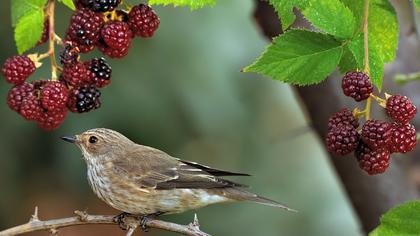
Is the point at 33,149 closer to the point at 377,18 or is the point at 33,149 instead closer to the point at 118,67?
the point at 118,67

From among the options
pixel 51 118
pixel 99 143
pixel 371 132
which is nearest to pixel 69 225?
pixel 51 118

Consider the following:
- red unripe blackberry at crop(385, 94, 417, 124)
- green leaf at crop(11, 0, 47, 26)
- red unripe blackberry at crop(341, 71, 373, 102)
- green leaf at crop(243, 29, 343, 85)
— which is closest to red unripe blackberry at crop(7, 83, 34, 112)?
green leaf at crop(11, 0, 47, 26)

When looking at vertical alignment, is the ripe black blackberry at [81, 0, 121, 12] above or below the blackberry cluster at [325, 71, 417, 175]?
above

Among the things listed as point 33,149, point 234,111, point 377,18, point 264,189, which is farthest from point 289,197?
point 377,18

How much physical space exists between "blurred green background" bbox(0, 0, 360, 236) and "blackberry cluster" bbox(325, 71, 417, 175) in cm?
258

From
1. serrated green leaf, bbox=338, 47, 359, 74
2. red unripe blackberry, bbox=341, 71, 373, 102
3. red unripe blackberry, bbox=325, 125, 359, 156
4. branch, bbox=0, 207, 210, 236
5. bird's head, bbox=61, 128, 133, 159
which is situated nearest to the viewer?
red unripe blackberry, bbox=341, 71, 373, 102

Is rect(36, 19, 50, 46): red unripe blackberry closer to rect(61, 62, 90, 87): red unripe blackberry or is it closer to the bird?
rect(61, 62, 90, 87): red unripe blackberry

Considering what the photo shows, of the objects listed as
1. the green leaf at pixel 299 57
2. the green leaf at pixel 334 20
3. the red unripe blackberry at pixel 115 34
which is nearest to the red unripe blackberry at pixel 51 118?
the red unripe blackberry at pixel 115 34

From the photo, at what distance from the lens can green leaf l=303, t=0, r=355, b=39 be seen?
2.64m

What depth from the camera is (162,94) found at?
6145 mm

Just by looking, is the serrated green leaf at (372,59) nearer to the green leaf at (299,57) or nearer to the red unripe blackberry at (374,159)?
the green leaf at (299,57)

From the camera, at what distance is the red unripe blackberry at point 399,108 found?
2.56 meters

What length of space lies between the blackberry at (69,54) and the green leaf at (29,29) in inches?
3.7

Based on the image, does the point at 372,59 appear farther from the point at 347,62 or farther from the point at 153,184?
the point at 153,184
